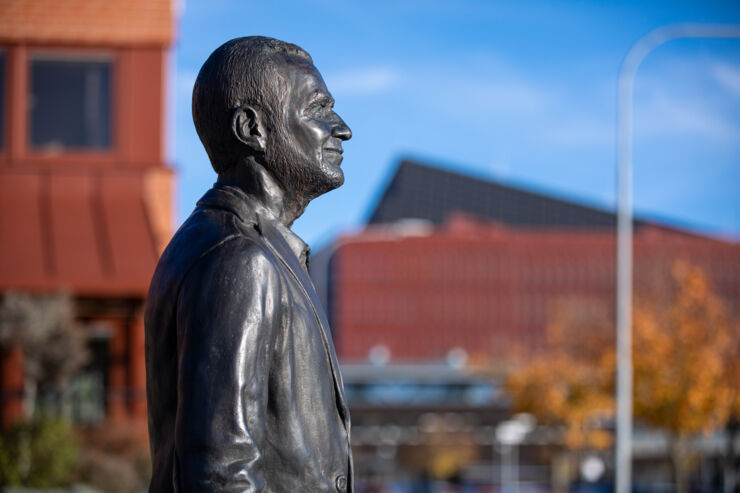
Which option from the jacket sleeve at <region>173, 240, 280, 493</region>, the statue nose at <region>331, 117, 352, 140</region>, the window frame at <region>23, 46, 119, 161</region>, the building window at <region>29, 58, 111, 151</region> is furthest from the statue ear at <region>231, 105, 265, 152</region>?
the building window at <region>29, 58, 111, 151</region>

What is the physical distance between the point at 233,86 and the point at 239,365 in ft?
2.40

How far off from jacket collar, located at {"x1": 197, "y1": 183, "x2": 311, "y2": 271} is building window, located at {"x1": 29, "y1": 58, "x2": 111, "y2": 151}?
56.4 ft

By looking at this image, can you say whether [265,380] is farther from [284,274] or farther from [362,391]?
[362,391]

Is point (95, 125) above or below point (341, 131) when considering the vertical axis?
above

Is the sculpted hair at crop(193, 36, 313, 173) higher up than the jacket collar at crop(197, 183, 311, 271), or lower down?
higher up

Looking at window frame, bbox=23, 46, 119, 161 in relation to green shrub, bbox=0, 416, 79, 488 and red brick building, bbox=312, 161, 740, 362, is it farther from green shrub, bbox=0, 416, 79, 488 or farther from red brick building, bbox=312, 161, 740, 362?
red brick building, bbox=312, 161, 740, 362

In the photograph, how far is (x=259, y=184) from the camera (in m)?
3.03

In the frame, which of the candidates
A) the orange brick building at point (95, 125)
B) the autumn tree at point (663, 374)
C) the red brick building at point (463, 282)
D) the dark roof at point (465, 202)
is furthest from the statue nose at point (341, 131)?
the dark roof at point (465, 202)

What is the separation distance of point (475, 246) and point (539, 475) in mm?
29880

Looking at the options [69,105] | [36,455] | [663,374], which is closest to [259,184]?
[36,455]

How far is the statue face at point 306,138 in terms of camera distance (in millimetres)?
3016

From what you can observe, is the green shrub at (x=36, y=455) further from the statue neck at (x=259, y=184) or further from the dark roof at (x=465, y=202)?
the dark roof at (x=465, y=202)

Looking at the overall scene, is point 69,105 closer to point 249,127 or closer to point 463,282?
point 249,127

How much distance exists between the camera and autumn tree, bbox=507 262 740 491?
97.7 ft
